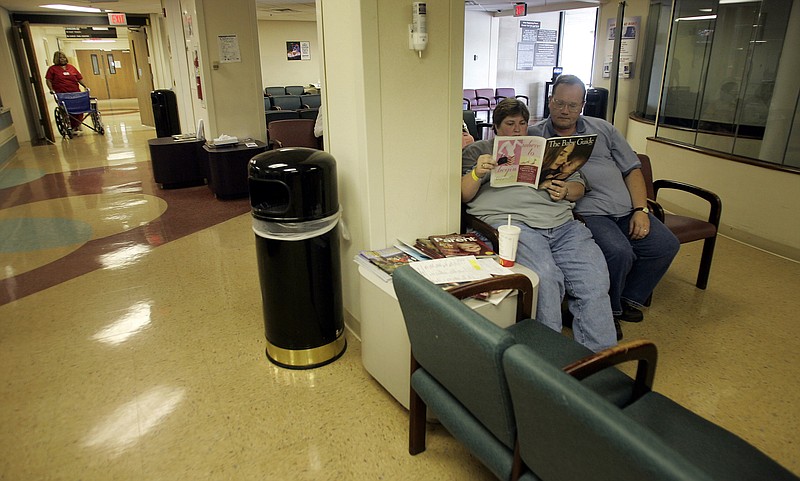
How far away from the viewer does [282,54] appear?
12.9m

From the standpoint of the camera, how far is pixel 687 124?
5.42 metres

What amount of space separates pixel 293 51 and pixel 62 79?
5188 millimetres

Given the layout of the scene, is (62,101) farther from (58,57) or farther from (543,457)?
(543,457)

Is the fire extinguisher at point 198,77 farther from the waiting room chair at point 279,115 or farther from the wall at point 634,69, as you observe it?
the wall at point 634,69

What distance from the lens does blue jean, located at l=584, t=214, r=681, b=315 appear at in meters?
2.72

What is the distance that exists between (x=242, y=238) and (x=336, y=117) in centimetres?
216

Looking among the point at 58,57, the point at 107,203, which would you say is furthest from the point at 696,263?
the point at 58,57

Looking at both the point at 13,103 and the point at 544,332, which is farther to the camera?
the point at 13,103

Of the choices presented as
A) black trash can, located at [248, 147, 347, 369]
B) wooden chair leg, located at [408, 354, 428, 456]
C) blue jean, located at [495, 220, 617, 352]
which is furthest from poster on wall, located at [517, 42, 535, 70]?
wooden chair leg, located at [408, 354, 428, 456]

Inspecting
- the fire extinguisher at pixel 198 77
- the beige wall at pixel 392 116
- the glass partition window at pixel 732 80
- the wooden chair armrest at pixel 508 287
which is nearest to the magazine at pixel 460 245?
the beige wall at pixel 392 116

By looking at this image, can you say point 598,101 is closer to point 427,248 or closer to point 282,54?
point 427,248

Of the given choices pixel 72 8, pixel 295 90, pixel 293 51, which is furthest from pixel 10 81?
pixel 293 51

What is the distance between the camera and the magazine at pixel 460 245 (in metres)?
2.26

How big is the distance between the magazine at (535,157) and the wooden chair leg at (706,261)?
1.27m
